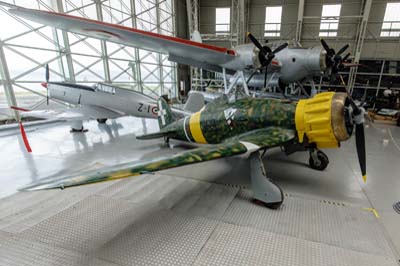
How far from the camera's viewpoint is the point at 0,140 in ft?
20.8

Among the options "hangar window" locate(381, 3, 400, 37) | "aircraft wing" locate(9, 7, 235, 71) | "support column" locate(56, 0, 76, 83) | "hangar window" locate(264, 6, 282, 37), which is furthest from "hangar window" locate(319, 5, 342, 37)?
"support column" locate(56, 0, 76, 83)

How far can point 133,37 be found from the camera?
549 cm

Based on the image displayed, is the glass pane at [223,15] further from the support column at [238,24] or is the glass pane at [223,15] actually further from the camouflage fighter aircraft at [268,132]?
the camouflage fighter aircraft at [268,132]

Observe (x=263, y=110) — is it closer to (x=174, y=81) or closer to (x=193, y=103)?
(x=193, y=103)

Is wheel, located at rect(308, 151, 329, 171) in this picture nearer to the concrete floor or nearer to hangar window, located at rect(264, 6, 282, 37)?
the concrete floor

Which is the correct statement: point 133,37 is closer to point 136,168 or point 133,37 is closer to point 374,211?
point 136,168

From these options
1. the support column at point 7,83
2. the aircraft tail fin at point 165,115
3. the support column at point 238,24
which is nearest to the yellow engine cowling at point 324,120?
the aircraft tail fin at point 165,115

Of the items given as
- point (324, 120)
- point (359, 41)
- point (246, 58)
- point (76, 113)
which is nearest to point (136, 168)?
point (324, 120)

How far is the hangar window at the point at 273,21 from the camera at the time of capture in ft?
55.7

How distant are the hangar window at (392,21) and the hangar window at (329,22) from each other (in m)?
2.98

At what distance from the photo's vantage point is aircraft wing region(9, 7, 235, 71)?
4656 millimetres

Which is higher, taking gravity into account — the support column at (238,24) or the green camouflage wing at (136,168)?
the support column at (238,24)

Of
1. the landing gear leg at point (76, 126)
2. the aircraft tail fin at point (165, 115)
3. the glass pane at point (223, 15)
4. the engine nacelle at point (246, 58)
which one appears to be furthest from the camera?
the glass pane at point (223, 15)

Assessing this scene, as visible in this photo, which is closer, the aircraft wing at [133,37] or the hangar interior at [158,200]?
the hangar interior at [158,200]
